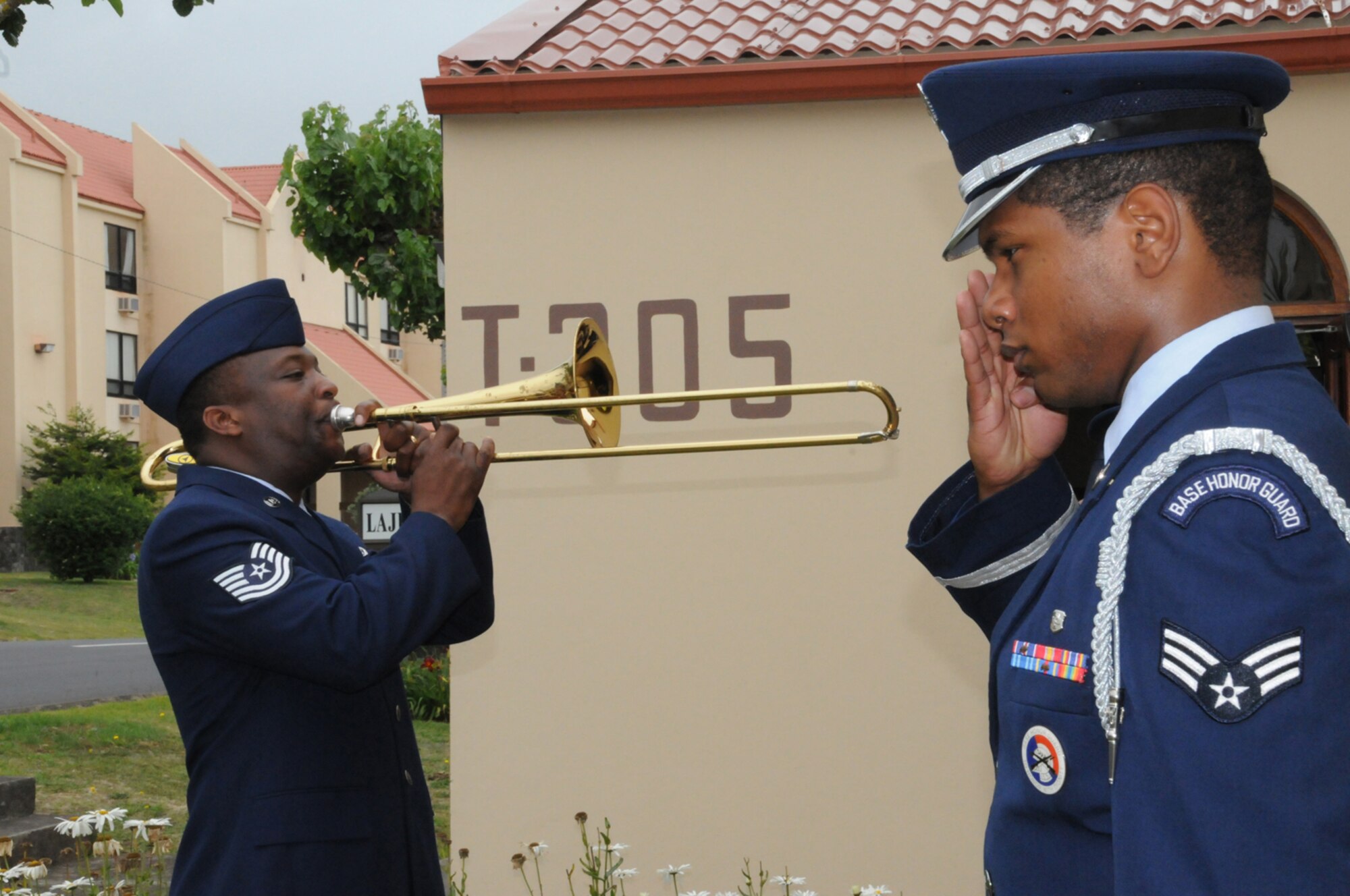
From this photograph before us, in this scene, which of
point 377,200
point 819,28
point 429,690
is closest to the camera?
point 819,28

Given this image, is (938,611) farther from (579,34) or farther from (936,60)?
(579,34)

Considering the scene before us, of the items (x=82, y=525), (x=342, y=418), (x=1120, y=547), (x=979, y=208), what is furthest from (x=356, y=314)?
(x=1120, y=547)

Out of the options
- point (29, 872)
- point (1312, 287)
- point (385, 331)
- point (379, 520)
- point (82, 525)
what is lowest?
point (29, 872)

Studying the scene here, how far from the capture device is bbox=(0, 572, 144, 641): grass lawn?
830 inches

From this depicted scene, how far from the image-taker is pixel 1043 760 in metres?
1.56

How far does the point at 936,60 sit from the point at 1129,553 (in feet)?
13.6

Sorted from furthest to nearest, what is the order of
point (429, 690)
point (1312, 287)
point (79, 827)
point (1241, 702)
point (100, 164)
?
point (100, 164), point (429, 690), point (1312, 287), point (79, 827), point (1241, 702)

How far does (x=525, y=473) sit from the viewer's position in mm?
5406

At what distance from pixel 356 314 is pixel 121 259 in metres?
6.91

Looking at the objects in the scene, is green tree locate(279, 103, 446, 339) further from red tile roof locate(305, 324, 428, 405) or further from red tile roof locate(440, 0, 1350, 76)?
red tile roof locate(305, 324, 428, 405)

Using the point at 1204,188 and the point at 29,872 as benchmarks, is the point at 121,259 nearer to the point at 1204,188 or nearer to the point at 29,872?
the point at 29,872

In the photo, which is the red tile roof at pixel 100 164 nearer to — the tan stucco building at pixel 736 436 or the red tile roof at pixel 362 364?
the red tile roof at pixel 362 364

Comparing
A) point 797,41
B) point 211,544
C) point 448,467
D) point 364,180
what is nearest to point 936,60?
point 797,41

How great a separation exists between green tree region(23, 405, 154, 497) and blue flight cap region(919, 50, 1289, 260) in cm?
2899
